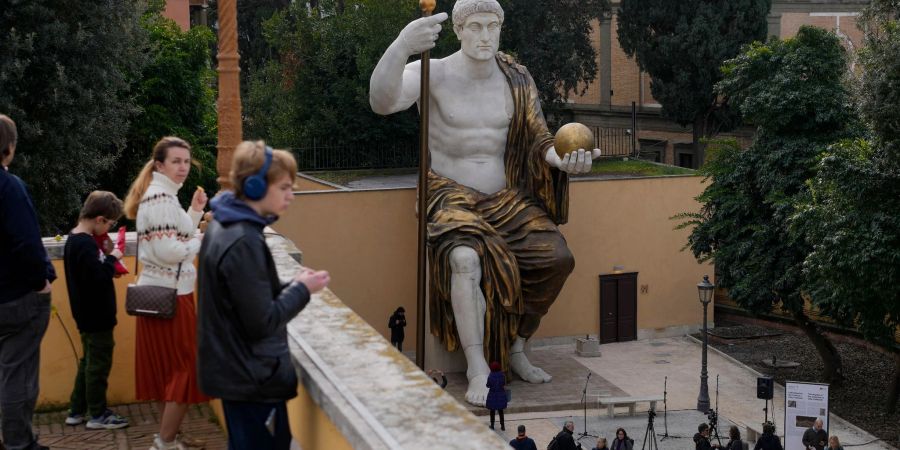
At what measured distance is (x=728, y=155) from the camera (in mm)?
21562

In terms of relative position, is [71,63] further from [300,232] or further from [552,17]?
[552,17]

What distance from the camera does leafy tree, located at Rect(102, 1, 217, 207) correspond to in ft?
78.0

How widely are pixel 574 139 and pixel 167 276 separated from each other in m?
8.99

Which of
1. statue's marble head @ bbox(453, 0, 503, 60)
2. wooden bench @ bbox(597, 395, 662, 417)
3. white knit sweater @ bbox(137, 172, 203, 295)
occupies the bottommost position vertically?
wooden bench @ bbox(597, 395, 662, 417)

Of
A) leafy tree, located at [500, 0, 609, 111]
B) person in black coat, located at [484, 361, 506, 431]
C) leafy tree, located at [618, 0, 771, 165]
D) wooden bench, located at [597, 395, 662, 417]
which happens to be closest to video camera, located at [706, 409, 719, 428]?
wooden bench, located at [597, 395, 662, 417]

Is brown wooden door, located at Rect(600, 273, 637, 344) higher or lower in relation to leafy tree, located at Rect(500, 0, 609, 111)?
lower

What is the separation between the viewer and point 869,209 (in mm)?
17234

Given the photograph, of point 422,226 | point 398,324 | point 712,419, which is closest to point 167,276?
point 422,226

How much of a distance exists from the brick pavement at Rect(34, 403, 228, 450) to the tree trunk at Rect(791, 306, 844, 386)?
1535cm

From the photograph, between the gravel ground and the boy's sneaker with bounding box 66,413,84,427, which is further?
the gravel ground

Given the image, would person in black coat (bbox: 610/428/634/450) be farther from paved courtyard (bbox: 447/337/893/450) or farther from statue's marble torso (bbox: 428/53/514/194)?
statue's marble torso (bbox: 428/53/514/194)

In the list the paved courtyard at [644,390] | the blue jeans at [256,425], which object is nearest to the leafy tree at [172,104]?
the paved courtyard at [644,390]

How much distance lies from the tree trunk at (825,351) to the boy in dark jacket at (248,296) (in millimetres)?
17206

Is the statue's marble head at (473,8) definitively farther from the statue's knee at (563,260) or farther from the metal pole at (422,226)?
the metal pole at (422,226)
